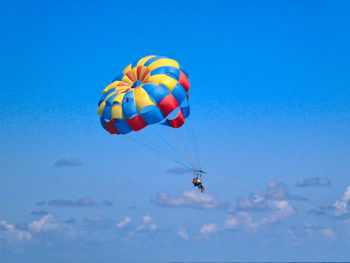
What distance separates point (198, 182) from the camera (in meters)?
47.6

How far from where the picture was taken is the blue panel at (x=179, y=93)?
47.4 m

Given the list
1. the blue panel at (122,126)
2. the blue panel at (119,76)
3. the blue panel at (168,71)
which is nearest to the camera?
the blue panel at (122,126)

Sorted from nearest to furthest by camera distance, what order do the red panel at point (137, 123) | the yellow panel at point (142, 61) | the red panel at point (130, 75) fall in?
the red panel at point (137, 123)
the yellow panel at point (142, 61)
the red panel at point (130, 75)

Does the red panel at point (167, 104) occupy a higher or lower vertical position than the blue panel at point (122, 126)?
higher

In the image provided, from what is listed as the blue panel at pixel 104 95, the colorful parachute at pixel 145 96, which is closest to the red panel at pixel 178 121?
the colorful parachute at pixel 145 96

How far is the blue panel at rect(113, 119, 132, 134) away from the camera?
4762cm

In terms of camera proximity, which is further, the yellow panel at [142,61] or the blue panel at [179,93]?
the yellow panel at [142,61]

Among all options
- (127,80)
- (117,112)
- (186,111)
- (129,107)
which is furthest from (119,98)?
(186,111)

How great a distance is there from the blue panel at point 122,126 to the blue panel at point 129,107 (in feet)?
2.55

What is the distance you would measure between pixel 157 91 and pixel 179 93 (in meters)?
1.93

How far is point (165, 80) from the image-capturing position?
47219 mm

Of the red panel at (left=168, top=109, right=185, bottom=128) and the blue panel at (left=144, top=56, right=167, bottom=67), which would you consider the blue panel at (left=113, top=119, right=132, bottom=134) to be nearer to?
the red panel at (left=168, top=109, right=185, bottom=128)

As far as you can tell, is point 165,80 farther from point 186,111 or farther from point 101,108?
point 101,108

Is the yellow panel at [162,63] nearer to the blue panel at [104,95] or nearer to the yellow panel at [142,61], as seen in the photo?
the yellow panel at [142,61]
